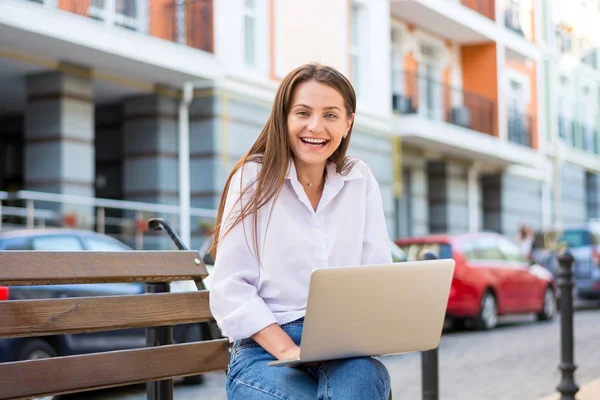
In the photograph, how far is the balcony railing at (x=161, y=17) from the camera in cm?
1460

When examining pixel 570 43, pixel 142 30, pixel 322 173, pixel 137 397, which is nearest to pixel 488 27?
pixel 570 43

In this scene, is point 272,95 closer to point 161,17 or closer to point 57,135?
point 161,17

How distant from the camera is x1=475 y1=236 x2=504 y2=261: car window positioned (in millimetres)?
15086

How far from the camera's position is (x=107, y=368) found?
3.30 meters

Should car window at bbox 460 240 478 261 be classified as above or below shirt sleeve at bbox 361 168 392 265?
below

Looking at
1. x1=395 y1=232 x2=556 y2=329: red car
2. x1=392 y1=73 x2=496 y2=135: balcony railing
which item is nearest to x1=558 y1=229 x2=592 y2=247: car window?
x1=395 y1=232 x2=556 y2=329: red car

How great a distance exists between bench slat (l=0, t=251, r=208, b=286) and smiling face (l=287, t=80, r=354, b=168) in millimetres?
691

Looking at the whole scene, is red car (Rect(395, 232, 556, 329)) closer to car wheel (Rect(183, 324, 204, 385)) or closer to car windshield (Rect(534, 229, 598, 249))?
car windshield (Rect(534, 229, 598, 249))

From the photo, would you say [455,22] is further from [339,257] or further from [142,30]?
[339,257]

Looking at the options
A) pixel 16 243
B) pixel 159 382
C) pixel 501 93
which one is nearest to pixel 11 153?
pixel 16 243

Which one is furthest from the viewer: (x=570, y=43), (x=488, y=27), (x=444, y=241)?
(x=570, y=43)

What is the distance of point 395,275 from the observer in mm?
3055

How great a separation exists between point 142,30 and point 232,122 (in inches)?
97.8

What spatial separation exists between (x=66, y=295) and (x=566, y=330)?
3.96m
